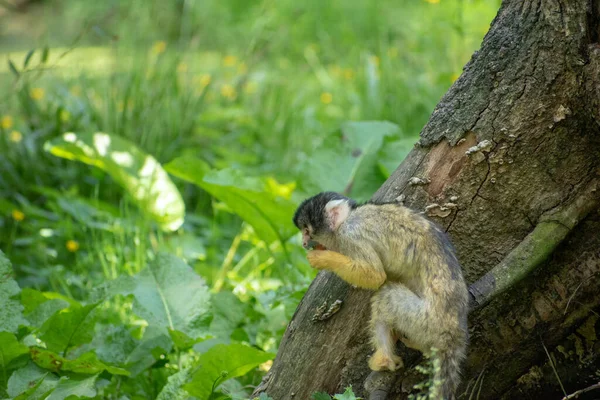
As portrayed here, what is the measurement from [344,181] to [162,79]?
2.88 metres

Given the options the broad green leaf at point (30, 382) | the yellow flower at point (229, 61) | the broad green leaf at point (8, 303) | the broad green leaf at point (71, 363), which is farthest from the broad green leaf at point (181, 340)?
the yellow flower at point (229, 61)

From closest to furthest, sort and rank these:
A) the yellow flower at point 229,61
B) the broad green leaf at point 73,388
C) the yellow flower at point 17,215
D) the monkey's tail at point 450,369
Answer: the monkey's tail at point 450,369, the broad green leaf at point 73,388, the yellow flower at point 17,215, the yellow flower at point 229,61

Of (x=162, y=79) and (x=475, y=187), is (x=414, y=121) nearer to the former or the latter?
(x=162, y=79)

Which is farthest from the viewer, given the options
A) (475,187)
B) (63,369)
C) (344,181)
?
(344,181)

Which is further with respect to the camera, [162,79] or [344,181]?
[162,79]

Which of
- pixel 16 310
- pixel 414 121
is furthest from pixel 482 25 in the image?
pixel 16 310

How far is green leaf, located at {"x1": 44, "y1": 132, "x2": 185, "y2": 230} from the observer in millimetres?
4355

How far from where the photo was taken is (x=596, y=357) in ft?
8.54

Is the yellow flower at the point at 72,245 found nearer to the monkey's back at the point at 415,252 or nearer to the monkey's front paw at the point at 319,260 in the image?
the monkey's back at the point at 415,252

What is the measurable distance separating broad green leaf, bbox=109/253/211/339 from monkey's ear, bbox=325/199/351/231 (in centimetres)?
74

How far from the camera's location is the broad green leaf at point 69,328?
296 cm

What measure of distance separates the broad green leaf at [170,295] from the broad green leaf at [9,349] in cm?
48

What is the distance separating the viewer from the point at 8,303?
116 inches

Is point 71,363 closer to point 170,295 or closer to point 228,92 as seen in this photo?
point 170,295
